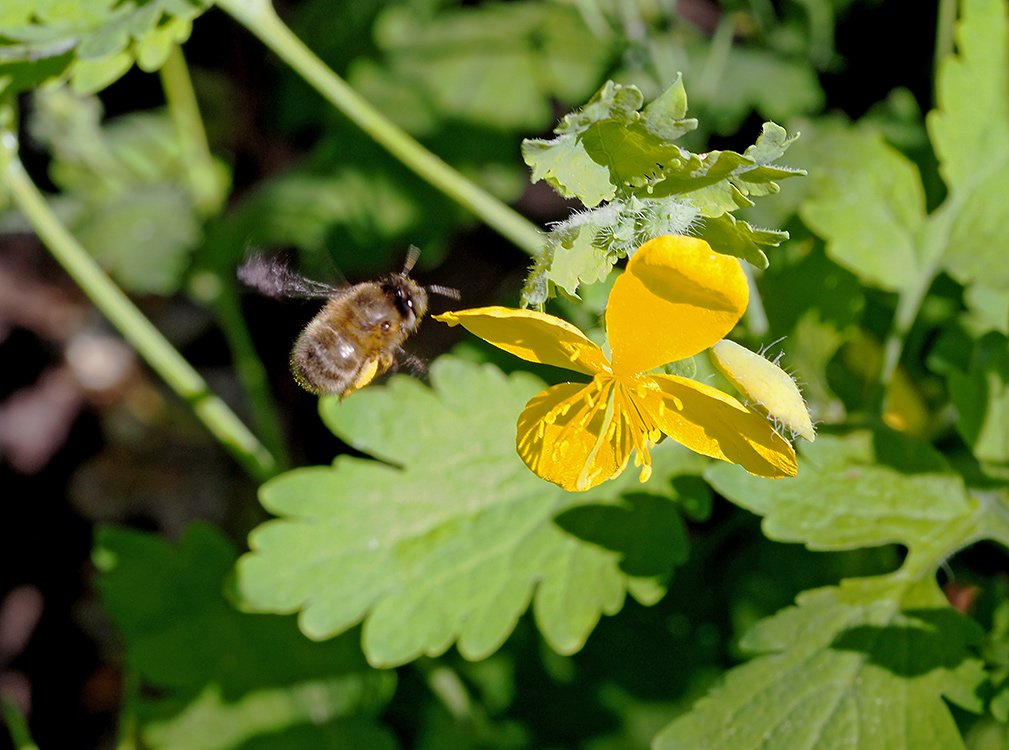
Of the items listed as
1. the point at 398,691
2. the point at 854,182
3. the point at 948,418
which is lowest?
the point at 398,691

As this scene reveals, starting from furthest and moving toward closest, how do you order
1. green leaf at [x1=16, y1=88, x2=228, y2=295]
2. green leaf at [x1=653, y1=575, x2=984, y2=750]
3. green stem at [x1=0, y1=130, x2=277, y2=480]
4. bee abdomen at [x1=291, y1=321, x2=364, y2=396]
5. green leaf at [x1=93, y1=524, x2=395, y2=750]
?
1. green leaf at [x1=16, y1=88, x2=228, y2=295]
2. green leaf at [x1=93, y1=524, x2=395, y2=750]
3. green stem at [x1=0, y1=130, x2=277, y2=480]
4. bee abdomen at [x1=291, y1=321, x2=364, y2=396]
5. green leaf at [x1=653, y1=575, x2=984, y2=750]

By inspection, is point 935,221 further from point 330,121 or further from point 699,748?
point 330,121

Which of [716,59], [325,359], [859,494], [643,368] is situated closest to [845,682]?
[859,494]

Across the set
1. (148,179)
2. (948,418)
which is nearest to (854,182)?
(948,418)

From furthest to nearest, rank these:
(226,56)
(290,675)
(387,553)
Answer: (226,56) < (290,675) < (387,553)

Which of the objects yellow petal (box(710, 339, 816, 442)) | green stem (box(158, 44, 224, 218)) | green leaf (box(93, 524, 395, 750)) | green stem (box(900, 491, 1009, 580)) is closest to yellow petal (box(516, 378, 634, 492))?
yellow petal (box(710, 339, 816, 442))

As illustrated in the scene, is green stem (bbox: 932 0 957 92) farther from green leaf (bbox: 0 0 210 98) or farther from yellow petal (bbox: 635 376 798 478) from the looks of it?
green leaf (bbox: 0 0 210 98)
